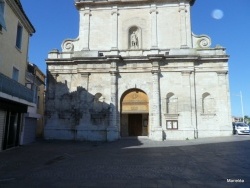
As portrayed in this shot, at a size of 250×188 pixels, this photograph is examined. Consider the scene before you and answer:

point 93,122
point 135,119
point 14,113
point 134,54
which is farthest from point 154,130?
point 14,113

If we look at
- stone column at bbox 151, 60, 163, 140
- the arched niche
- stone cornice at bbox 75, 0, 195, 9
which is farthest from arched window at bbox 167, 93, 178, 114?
stone cornice at bbox 75, 0, 195, 9

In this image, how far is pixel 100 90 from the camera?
2112 cm

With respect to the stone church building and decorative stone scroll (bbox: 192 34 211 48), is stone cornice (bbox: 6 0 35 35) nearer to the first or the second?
the stone church building

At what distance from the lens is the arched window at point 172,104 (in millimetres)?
20328

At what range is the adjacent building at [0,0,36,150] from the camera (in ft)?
40.9

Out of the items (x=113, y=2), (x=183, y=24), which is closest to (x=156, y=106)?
(x=183, y=24)

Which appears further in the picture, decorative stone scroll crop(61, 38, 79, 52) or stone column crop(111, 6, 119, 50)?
decorative stone scroll crop(61, 38, 79, 52)

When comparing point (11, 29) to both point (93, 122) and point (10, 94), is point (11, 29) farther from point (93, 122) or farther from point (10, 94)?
point (93, 122)

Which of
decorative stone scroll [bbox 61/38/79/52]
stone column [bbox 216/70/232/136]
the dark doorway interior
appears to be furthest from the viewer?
decorative stone scroll [bbox 61/38/79/52]

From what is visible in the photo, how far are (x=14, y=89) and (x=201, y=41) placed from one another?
633 inches

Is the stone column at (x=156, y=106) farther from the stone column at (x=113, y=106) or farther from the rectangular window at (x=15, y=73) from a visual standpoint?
the rectangular window at (x=15, y=73)

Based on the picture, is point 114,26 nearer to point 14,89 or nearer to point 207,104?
point 207,104

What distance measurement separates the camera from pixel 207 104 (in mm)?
20516

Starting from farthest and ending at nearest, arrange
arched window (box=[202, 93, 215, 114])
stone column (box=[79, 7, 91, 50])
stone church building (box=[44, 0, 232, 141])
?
stone column (box=[79, 7, 91, 50]) < arched window (box=[202, 93, 215, 114]) < stone church building (box=[44, 0, 232, 141])
